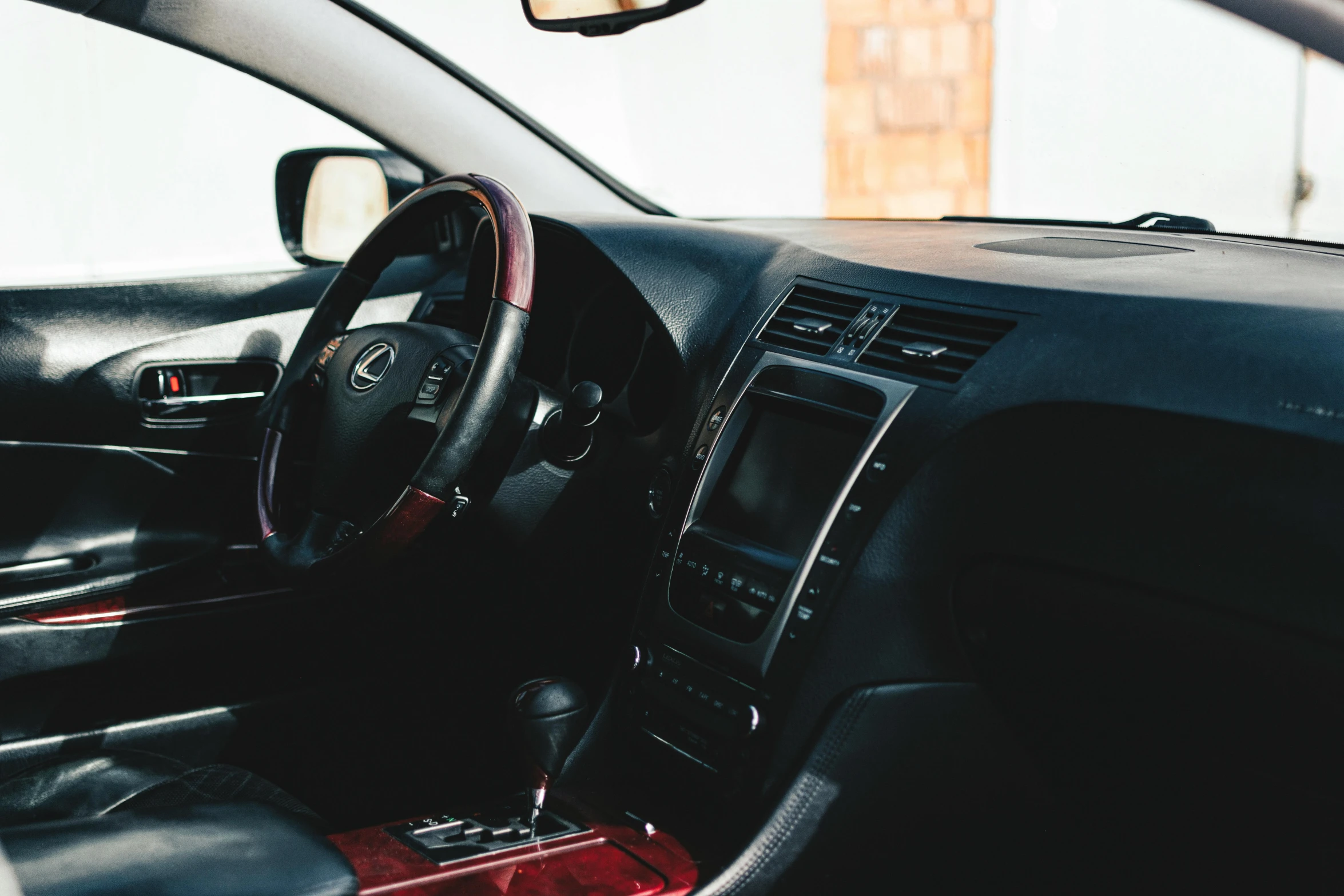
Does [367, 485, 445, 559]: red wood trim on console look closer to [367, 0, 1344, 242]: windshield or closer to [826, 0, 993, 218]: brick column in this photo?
[367, 0, 1344, 242]: windshield

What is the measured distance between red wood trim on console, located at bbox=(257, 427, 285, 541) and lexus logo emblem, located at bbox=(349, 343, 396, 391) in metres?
0.16

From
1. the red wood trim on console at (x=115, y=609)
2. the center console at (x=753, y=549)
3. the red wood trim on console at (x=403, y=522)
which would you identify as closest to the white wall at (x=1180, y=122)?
the center console at (x=753, y=549)

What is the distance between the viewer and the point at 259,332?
2174mm

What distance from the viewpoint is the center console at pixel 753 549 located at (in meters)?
1.38

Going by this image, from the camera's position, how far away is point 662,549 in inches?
62.7

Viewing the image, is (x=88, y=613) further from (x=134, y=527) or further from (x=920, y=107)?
(x=920, y=107)

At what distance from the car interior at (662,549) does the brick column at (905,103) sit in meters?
1.80

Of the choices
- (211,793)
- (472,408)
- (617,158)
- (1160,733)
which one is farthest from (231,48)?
(617,158)

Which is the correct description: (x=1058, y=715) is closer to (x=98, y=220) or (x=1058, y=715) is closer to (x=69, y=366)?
(x=69, y=366)

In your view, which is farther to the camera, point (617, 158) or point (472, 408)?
point (617, 158)

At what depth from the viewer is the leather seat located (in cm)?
160

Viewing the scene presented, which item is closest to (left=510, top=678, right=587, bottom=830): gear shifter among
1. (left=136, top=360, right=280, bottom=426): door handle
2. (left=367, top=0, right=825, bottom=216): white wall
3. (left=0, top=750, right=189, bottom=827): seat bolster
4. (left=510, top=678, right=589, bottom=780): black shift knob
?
(left=510, top=678, right=589, bottom=780): black shift knob

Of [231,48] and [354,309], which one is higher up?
[231,48]

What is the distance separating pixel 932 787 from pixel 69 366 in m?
1.46
